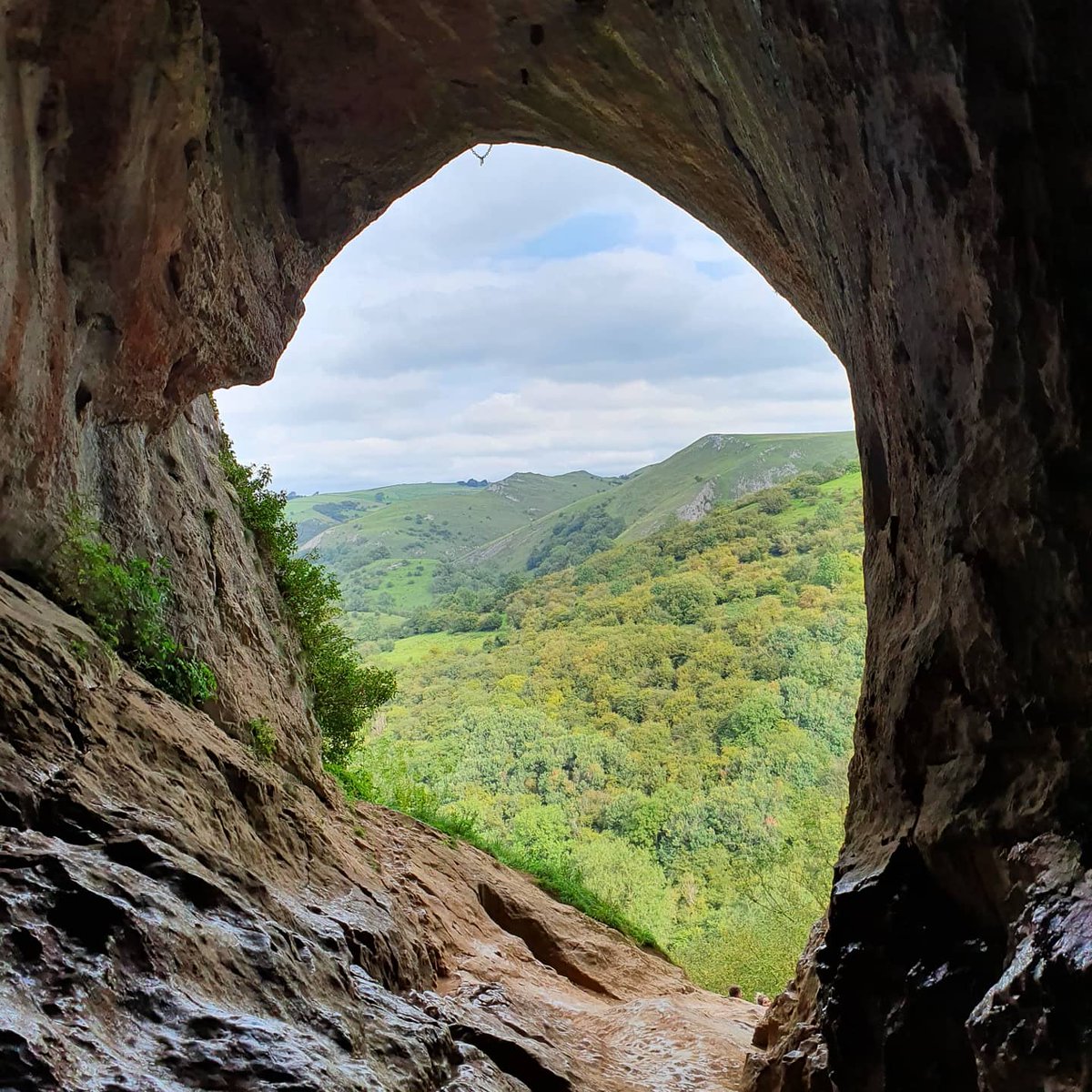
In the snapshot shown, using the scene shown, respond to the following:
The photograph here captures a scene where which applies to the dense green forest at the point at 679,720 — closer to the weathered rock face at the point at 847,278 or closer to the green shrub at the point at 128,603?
the green shrub at the point at 128,603

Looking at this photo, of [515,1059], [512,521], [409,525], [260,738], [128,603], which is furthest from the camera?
[512,521]

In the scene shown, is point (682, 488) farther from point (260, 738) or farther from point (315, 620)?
point (260, 738)

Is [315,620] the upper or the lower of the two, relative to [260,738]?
upper

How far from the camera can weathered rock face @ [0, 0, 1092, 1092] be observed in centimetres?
332

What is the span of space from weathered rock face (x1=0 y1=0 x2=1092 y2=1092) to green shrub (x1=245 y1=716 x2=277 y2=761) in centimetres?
67

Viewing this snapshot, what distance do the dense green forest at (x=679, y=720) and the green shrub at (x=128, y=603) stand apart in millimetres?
27028

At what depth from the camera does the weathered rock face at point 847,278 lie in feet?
10.9

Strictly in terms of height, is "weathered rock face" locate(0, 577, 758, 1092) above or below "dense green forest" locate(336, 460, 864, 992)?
above

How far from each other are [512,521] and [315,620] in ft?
483

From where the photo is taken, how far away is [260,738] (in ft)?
26.8

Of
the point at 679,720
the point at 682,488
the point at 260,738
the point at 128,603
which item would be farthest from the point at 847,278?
the point at 682,488

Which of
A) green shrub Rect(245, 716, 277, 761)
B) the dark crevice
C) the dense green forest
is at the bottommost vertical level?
the dense green forest

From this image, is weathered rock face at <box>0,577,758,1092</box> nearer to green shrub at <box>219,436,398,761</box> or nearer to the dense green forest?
green shrub at <box>219,436,398,761</box>

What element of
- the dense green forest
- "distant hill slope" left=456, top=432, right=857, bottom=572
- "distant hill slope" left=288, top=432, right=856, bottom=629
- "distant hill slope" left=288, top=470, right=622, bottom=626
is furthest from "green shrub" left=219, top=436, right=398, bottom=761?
"distant hill slope" left=456, top=432, right=857, bottom=572
